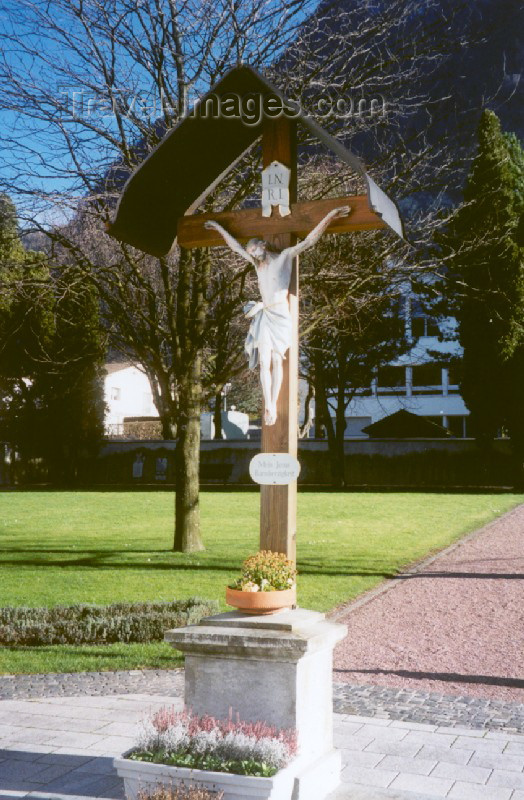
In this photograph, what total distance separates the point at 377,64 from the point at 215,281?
5580 mm

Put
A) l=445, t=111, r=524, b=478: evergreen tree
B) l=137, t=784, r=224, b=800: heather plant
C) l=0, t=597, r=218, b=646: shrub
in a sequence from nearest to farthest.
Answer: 1. l=137, t=784, r=224, b=800: heather plant
2. l=0, t=597, r=218, b=646: shrub
3. l=445, t=111, r=524, b=478: evergreen tree

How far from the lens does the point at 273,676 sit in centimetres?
451

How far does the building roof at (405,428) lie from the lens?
35688 mm

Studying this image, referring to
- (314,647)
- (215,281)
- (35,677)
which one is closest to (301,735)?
(314,647)

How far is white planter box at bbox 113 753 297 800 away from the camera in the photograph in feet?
13.3

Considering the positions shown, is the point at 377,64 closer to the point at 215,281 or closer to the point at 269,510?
the point at 215,281

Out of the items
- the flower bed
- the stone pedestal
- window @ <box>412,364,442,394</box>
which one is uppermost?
window @ <box>412,364,442,394</box>

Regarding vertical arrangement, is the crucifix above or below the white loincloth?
above

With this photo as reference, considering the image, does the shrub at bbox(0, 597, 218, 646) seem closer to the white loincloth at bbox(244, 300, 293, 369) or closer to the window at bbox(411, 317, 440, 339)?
the white loincloth at bbox(244, 300, 293, 369)

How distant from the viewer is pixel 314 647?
4.48 meters

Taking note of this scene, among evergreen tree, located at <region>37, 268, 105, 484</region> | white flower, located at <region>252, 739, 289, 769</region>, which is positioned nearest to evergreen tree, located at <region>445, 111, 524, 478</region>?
evergreen tree, located at <region>37, 268, 105, 484</region>

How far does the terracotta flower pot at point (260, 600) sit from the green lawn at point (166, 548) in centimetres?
351

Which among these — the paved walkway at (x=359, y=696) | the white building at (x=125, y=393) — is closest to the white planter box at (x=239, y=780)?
the paved walkway at (x=359, y=696)

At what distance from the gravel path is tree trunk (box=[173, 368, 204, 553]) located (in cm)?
400
